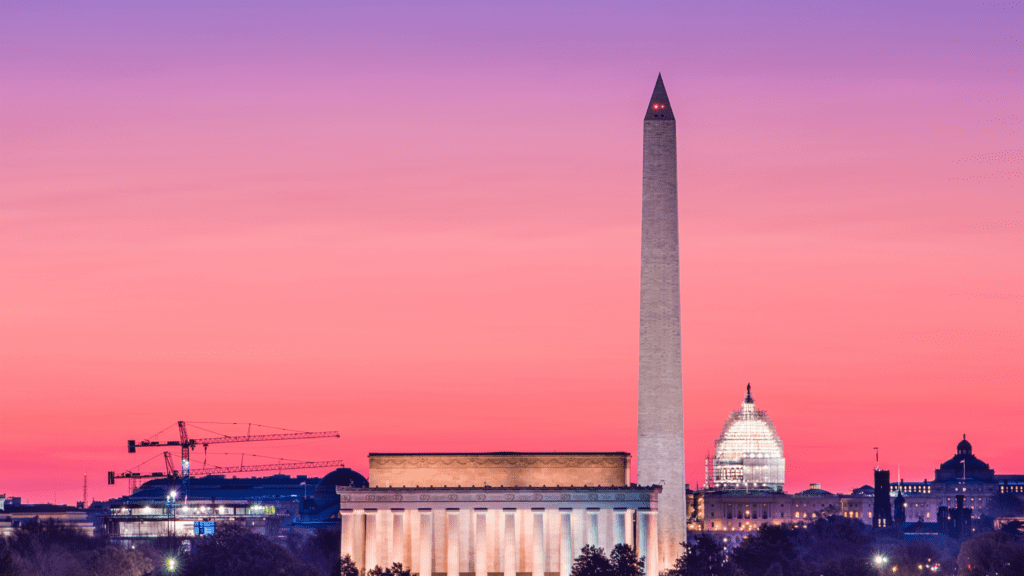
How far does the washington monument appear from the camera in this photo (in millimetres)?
177875

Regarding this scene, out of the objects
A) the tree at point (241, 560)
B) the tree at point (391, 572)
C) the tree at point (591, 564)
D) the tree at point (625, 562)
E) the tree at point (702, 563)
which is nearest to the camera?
the tree at point (591, 564)

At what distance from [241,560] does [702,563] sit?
44030mm

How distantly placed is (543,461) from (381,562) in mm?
20658

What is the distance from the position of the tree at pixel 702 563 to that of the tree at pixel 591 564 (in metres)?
7.57

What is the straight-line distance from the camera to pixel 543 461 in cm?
19138

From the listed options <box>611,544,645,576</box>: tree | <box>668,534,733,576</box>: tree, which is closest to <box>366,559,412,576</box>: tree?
<box>611,544,645,576</box>: tree

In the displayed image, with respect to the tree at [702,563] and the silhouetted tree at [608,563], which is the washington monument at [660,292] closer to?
the tree at [702,563]

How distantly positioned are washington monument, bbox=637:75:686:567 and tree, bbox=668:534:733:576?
10.1m

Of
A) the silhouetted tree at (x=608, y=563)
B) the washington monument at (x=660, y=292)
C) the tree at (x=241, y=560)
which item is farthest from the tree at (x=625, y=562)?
the tree at (x=241, y=560)

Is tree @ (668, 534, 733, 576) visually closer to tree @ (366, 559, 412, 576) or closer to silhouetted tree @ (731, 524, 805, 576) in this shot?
silhouetted tree @ (731, 524, 805, 576)

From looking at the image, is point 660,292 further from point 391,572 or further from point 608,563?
point 391,572

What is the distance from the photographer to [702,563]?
17088cm

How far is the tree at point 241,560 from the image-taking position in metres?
168

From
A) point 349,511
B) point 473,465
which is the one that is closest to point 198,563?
point 349,511
